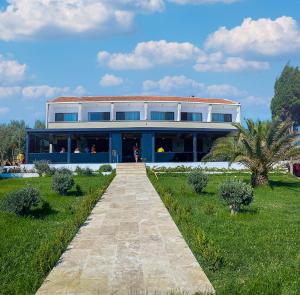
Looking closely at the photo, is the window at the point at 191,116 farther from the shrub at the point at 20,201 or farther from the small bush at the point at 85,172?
the shrub at the point at 20,201

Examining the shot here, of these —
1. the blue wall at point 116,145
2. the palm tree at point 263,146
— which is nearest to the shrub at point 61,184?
the palm tree at point 263,146

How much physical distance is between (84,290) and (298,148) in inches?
609

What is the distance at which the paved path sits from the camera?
571 centimetres

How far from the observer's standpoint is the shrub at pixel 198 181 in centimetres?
1642

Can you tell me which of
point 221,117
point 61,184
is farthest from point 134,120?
point 61,184

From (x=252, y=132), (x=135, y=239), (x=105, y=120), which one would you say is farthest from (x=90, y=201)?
(x=105, y=120)

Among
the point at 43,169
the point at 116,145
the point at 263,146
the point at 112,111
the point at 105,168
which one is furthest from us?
the point at 112,111

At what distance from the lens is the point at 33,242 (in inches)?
325

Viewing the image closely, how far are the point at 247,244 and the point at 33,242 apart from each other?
4.31 meters

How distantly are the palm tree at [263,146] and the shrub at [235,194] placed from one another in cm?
713

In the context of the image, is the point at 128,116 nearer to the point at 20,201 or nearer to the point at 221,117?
the point at 221,117

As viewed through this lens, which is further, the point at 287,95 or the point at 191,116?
the point at 287,95

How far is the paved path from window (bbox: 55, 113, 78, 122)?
27308 millimetres

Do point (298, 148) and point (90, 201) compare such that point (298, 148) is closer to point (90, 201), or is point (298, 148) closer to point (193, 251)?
point (90, 201)
